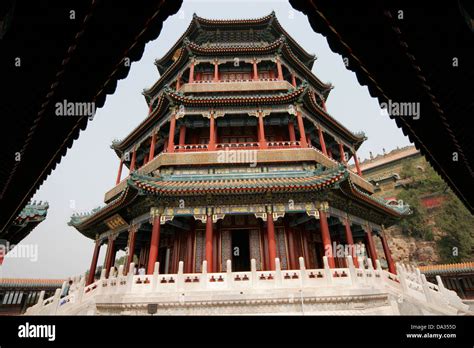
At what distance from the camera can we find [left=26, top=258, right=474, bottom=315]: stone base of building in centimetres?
843

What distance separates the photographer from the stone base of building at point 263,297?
27.7 feet

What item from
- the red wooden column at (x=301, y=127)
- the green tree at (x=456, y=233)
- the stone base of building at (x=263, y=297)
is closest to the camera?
the stone base of building at (x=263, y=297)

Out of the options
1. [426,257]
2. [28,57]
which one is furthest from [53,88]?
[426,257]

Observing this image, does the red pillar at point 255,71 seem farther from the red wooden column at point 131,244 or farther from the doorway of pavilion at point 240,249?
the red wooden column at point 131,244

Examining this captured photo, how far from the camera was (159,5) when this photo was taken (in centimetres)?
249

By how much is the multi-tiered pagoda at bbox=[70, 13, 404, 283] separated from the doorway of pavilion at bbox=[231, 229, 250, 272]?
5 cm

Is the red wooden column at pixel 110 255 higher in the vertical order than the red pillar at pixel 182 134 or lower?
lower

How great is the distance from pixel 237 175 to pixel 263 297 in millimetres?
5729

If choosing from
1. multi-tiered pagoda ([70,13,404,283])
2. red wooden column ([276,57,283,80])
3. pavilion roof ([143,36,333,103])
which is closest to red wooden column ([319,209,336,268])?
multi-tiered pagoda ([70,13,404,283])

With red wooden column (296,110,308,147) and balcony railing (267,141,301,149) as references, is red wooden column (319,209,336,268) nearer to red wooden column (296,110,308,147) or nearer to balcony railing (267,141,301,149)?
balcony railing (267,141,301,149)

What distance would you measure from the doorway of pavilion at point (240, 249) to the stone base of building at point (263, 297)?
12.4ft

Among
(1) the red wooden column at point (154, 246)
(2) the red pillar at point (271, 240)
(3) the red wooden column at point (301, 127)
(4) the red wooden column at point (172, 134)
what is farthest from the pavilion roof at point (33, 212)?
(3) the red wooden column at point (301, 127)

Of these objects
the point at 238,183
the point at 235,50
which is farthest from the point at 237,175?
the point at 235,50
